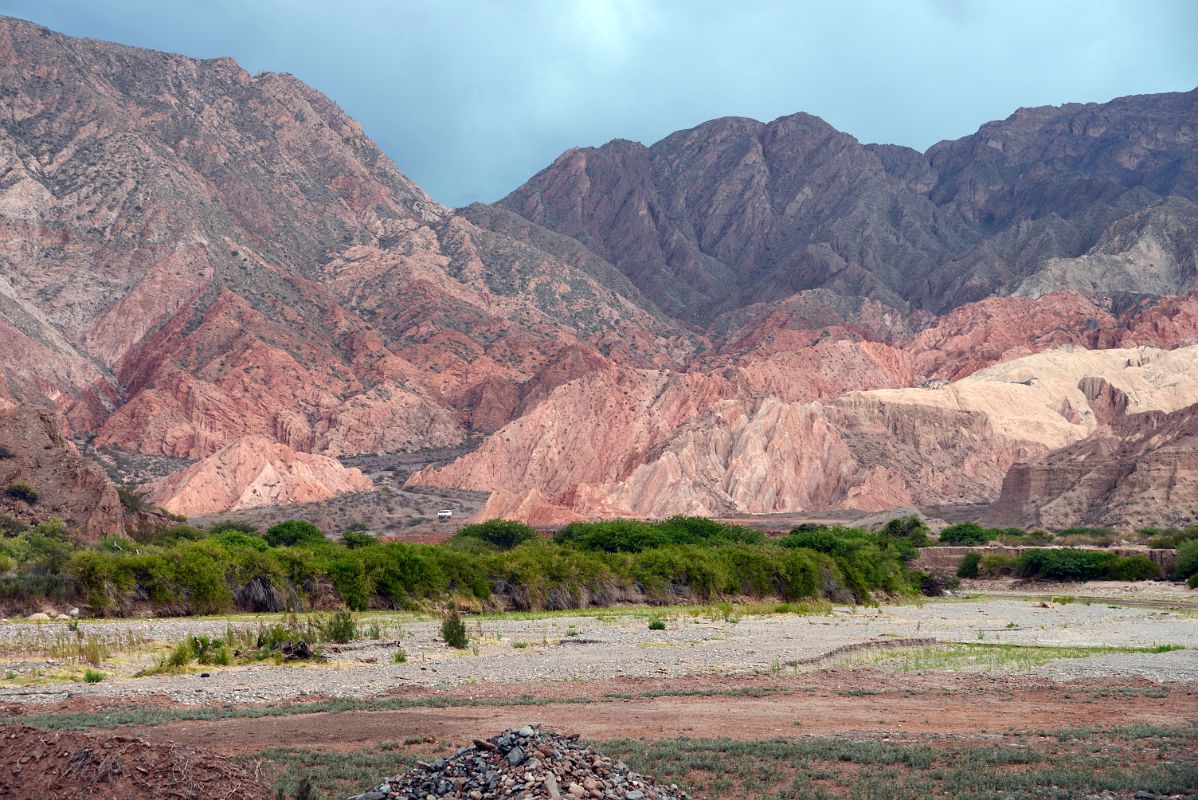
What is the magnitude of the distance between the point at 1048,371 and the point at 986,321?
33920 mm

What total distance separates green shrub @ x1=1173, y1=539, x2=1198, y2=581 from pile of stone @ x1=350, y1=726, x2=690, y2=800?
58933mm

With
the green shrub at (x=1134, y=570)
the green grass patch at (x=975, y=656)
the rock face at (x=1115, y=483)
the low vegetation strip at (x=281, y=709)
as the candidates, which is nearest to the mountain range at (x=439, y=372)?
the rock face at (x=1115, y=483)

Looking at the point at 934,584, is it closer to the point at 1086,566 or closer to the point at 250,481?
the point at 1086,566

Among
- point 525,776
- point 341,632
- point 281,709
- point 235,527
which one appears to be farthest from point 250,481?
point 525,776

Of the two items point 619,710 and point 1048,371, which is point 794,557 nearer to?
point 619,710

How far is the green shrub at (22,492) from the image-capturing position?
148 feet

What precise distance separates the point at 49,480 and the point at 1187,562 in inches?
2174

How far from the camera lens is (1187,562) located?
61.6m

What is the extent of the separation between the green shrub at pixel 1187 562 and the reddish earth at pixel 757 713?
45.8 meters

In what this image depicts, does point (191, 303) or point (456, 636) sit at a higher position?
point (191, 303)

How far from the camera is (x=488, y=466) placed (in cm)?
12975

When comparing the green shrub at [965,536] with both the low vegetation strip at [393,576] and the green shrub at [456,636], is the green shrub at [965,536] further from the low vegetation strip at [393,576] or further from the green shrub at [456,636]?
the green shrub at [456,636]

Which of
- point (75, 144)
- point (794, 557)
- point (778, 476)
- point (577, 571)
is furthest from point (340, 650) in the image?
point (75, 144)

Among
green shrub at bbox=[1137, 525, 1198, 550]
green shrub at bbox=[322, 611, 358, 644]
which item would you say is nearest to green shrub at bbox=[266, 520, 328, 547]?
green shrub at bbox=[322, 611, 358, 644]
